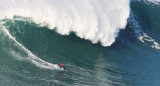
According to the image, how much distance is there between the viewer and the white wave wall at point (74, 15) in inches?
770

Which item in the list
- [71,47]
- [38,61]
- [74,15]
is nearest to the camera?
[38,61]

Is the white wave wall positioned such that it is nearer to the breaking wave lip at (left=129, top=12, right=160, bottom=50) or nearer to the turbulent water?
the turbulent water

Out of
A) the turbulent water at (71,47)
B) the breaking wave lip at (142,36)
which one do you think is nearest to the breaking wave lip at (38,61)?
the turbulent water at (71,47)

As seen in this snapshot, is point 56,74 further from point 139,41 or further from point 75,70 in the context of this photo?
point 139,41

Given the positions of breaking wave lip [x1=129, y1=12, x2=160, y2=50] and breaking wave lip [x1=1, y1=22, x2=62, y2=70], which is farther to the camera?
breaking wave lip [x1=129, y1=12, x2=160, y2=50]

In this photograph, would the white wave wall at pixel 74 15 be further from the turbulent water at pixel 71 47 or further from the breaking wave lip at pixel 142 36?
the breaking wave lip at pixel 142 36

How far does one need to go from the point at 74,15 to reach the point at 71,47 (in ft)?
8.46

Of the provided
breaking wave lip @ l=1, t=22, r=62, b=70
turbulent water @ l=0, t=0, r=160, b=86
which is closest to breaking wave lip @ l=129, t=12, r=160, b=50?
turbulent water @ l=0, t=0, r=160, b=86

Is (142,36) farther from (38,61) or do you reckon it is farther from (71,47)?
(38,61)

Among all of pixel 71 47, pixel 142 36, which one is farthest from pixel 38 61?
pixel 142 36

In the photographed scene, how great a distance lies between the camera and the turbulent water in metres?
16.1

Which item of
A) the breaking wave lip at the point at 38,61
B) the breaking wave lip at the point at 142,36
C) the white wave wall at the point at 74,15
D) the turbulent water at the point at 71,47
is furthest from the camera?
the breaking wave lip at the point at 142,36

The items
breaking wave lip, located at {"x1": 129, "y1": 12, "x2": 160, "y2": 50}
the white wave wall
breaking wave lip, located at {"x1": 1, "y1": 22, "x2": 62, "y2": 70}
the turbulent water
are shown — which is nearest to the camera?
the turbulent water

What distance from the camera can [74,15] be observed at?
20531mm
